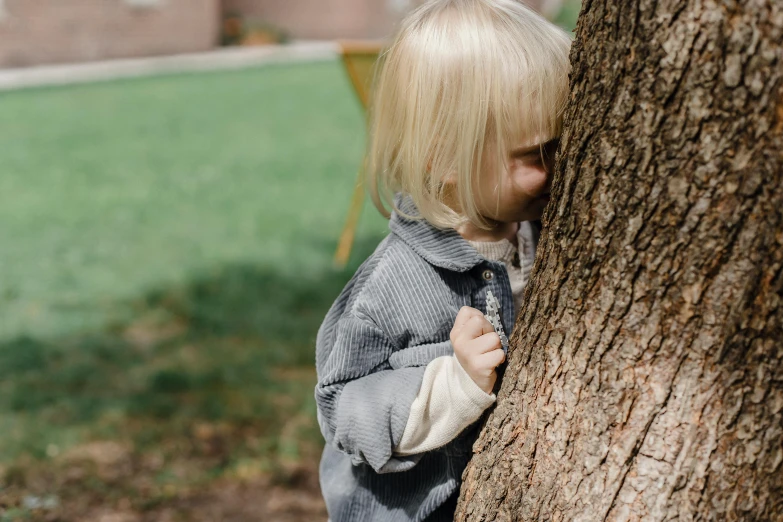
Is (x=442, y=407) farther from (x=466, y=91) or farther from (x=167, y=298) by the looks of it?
(x=167, y=298)

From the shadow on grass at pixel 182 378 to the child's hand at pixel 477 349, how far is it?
210 cm

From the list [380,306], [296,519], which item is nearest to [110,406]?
[296,519]

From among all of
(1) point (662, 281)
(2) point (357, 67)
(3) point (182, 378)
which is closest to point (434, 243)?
(1) point (662, 281)

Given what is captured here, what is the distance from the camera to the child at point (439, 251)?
1.44 m

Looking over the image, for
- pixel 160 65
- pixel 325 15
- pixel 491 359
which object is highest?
pixel 491 359

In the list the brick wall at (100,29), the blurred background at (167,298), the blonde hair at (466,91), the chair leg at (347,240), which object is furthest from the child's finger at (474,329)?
the brick wall at (100,29)

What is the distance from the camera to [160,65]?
17625 mm

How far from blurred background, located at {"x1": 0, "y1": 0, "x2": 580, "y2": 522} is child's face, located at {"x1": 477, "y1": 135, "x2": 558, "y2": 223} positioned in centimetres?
88

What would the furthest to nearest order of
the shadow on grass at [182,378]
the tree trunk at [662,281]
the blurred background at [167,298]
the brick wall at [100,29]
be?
the brick wall at [100,29]
the shadow on grass at [182,378]
the blurred background at [167,298]
the tree trunk at [662,281]

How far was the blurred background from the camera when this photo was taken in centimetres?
320

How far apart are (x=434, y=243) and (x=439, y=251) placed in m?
0.02

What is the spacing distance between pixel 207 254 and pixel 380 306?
166 inches

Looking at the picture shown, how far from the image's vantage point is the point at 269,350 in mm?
4180

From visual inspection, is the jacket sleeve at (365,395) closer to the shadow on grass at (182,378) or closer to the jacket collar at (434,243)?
the jacket collar at (434,243)
